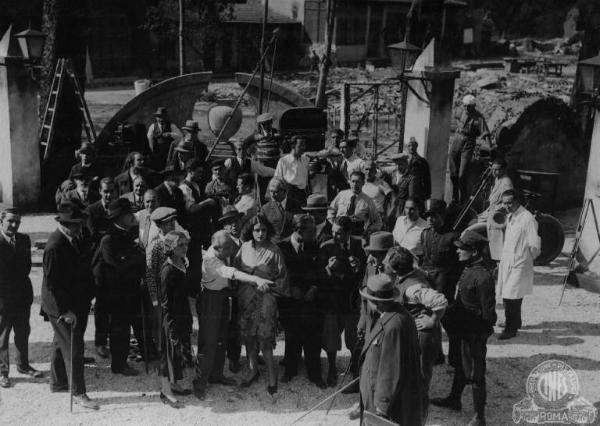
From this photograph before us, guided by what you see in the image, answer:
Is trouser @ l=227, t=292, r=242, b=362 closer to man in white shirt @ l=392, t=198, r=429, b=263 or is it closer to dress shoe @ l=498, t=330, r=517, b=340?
man in white shirt @ l=392, t=198, r=429, b=263

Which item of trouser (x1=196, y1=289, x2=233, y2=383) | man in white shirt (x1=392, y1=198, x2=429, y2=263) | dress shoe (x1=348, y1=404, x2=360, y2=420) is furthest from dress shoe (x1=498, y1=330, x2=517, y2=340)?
trouser (x1=196, y1=289, x2=233, y2=383)

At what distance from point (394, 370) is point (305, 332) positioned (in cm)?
213

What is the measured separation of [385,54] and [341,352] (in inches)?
1454

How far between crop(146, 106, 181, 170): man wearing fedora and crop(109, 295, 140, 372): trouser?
520 cm

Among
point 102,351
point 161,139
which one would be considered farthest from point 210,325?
point 161,139

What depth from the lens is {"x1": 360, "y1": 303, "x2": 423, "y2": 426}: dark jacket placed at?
5316 mm

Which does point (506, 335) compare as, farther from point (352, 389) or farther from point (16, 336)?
point (16, 336)

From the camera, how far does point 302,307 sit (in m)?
7.30

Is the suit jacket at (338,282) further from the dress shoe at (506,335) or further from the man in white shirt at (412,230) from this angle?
the dress shoe at (506,335)

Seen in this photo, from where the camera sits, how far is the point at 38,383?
7.12 meters

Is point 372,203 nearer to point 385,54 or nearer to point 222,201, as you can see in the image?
point 222,201

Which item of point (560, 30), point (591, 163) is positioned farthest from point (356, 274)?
point (560, 30)

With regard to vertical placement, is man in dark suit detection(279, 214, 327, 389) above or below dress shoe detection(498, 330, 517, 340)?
above

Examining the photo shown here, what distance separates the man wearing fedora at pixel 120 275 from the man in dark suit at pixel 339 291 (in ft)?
6.03
